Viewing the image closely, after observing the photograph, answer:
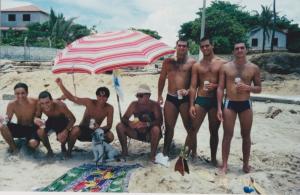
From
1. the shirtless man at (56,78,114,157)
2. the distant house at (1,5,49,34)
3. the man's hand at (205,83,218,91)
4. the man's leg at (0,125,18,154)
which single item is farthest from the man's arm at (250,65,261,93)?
the distant house at (1,5,49,34)

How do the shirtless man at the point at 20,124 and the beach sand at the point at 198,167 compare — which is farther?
the shirtless man at the point at 20,124

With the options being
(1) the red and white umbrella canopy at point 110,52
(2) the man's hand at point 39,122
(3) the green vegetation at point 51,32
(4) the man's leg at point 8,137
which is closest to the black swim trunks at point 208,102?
(1) the red and white umbrella canopy at point 110,52

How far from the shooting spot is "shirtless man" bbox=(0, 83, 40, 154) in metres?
4.89

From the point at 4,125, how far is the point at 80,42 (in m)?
1.56

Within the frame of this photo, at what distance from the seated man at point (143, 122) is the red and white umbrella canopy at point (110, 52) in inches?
21.5

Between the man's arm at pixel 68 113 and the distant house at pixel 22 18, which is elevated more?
the distant house at pixel 22 18

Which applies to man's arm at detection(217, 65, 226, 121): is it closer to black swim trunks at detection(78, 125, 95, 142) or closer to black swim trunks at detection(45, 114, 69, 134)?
black swim trunks at detection(78, 125, 95, 142)

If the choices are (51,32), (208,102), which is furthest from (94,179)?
(51,32)

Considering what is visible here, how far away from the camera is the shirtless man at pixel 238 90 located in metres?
4.14

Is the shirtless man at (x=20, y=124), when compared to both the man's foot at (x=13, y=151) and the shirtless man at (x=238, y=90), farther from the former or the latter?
the shirtless man at (x=238, y=90)

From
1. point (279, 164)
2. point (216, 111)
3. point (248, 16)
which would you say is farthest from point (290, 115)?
point (248, 16)

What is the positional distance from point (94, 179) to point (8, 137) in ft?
5.12

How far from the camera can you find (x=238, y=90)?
4.18 meters

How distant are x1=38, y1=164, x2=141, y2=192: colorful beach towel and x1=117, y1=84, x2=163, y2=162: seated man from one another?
40cm
